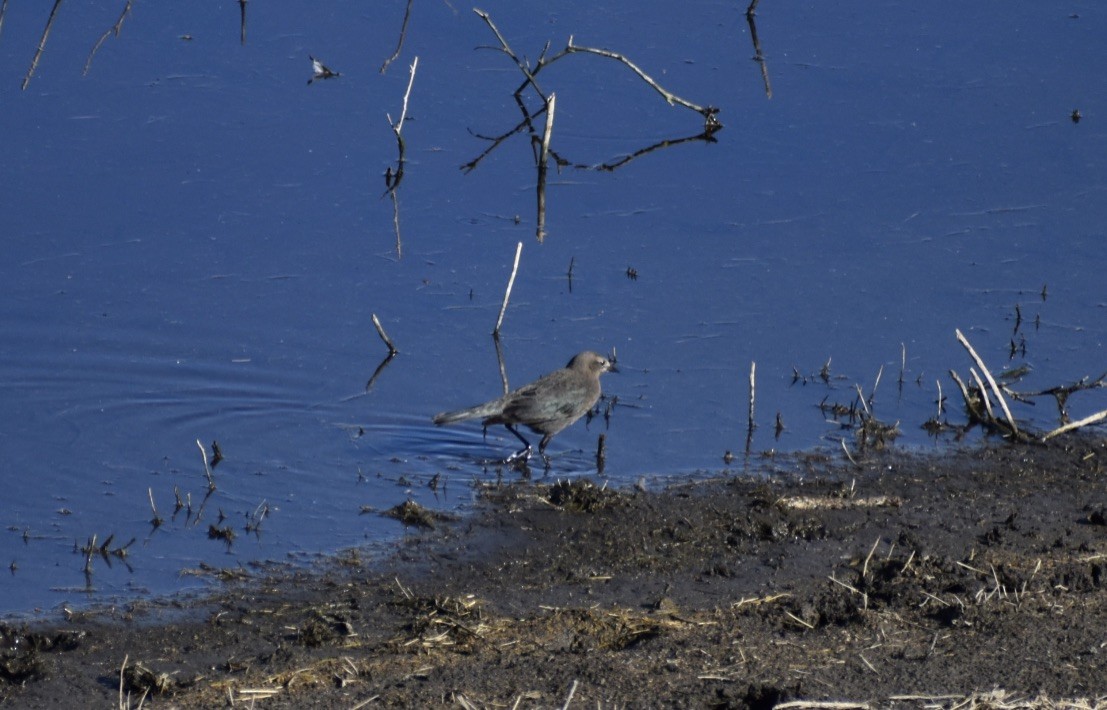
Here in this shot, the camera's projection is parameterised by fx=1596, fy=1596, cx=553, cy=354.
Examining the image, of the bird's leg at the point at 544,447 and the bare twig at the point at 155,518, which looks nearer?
the bare twig at the point at 155,518

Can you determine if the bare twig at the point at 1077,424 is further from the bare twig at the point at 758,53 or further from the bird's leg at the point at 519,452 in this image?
the bare twig at the point at 758,53

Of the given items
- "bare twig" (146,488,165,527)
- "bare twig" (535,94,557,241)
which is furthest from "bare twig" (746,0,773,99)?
"bare twig" (146,488,165,527)

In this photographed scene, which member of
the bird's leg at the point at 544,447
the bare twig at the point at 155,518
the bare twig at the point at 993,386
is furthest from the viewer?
the bird's leg at the point at 544,447

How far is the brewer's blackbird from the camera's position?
34.2ft

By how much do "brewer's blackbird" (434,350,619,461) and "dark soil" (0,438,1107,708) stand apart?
2.27 feet

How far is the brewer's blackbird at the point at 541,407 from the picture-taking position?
34.2 feet

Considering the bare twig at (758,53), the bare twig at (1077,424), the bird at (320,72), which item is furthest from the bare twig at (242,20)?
the bare twig at (1077,424)

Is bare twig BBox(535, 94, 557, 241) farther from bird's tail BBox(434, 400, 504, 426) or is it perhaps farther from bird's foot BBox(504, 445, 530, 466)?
bird's foot BBox(504, 445, 530, 466)

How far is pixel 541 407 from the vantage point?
1045cm

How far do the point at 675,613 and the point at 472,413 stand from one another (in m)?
3.01

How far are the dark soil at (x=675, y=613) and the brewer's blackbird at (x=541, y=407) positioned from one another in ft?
2.27

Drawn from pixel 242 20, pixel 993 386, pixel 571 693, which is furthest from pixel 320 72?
pixel 571 693

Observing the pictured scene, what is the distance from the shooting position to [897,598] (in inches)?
299

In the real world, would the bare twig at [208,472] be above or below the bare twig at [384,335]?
below
